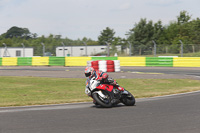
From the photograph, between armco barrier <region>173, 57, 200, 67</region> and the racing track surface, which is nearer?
the racing track surface

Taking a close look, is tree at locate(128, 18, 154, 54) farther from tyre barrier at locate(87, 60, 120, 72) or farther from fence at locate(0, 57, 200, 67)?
tyre barrier at locate(87, 60, 120, 72)

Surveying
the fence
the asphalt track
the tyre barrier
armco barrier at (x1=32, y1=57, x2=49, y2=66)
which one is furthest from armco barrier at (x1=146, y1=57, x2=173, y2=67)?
the asphalt track

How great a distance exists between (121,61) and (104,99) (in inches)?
1033

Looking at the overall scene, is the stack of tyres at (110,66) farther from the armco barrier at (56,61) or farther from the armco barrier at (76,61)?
the armco barrier at (56,61)

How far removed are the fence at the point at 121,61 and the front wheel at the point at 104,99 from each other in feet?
77.6

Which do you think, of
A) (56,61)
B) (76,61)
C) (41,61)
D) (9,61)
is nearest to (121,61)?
(76,61)

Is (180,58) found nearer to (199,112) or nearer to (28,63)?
(28,63)

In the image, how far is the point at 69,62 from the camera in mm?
36531

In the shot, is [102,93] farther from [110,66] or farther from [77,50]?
[77,50]

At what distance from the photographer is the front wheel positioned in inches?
Answer: 367

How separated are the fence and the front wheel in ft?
77.6

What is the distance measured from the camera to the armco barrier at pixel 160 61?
3312cm

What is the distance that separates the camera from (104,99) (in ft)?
30.9

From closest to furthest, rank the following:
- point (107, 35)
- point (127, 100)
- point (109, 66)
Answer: point (127, 100)
point (109, 66)
point (107, 35)
